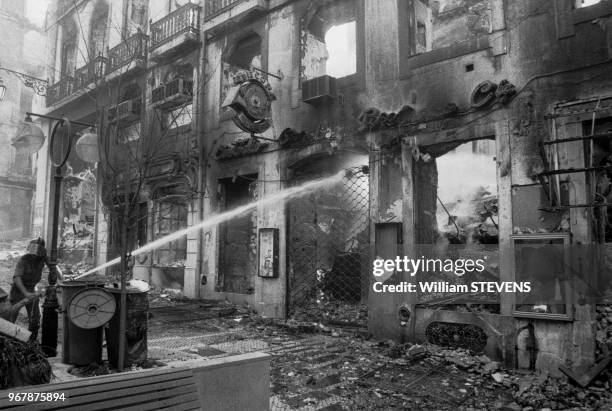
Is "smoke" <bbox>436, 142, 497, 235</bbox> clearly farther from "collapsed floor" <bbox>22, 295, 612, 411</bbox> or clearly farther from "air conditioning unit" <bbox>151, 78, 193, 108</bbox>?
"air conditioning unit" <bbox>151, 78, 193, 108</bbox>

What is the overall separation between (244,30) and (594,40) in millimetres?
9268

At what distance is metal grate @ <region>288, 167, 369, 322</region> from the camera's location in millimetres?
11594

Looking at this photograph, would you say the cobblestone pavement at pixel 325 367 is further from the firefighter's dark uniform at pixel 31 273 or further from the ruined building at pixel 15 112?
the ruined building at pixel 15 112

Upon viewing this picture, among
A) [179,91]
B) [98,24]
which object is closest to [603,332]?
[179,91]

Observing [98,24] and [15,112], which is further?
[15,112]

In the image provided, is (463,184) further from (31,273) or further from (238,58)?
(31,273)

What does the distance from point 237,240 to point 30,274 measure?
6237 millimetres

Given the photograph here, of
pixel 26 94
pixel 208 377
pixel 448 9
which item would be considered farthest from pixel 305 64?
pixel 26 94

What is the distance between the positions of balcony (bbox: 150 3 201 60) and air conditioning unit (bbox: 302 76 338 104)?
5.58 m

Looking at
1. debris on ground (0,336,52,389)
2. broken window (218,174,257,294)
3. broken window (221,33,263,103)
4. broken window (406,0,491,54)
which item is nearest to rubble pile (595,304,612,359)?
debris on ground (0,336,52,389)

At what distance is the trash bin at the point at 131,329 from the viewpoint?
5.96m

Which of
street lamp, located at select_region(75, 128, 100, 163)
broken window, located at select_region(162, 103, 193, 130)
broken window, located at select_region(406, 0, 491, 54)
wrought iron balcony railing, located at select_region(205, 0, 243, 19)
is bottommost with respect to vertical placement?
street lamp, located at select_region(75, 128, 100, 163)

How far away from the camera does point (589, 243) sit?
23.5 ft

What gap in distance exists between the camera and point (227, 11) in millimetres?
13648
